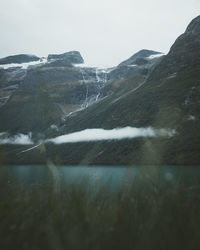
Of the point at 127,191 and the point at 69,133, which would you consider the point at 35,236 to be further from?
the point at 69,133

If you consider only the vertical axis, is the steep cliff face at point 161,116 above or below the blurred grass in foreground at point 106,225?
below

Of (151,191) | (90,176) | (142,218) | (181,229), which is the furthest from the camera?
(90,176)

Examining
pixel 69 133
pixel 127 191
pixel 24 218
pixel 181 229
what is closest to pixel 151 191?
pixel 127 191

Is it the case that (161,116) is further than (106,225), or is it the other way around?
(161,116)

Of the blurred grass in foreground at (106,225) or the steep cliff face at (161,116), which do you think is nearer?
the blurred grass in foreground at (106,225)

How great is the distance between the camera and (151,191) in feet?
12.9

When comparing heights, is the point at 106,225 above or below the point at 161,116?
above

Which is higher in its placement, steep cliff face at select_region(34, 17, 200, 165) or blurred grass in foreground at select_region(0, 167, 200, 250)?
blurred grass in foreground at select_region(0, 167, 200, 250)

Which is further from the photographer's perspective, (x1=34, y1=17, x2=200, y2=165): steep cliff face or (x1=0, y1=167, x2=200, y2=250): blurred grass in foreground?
(x1=34, y1=17, x2=200, y2=165): steep cliff face

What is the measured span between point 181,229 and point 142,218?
0.63m

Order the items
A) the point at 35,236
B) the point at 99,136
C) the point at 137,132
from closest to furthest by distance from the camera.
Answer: the point at 35,236
the point at 137,132
the point at 99,136

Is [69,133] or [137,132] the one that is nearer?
[137,132]

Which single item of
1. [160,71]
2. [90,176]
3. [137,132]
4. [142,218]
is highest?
[142,218]

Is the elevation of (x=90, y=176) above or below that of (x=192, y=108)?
above
